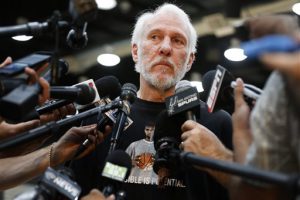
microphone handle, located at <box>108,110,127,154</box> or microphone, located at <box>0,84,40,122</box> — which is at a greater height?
microphone, located at <box>0,84,40,122</box>

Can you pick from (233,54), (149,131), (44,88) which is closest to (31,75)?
(44,88)

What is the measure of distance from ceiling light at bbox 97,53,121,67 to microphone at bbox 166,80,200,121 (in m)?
4.49

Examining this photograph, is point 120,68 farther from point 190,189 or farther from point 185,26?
point 190,189

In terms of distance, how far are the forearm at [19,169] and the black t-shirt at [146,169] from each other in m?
0.17

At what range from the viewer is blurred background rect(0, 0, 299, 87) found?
5395 millimetres

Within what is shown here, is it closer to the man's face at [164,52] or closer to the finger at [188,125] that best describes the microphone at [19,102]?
the finger at [188,125]

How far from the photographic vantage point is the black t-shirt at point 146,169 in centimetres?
233

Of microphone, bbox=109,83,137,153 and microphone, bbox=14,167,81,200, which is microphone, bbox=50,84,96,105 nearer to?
microphone, bbox=109,83,137,153

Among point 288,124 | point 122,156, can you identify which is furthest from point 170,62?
point 288,124

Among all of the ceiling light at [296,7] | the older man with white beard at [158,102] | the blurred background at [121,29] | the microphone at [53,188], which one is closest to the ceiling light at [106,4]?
the blurred background at [121,29]

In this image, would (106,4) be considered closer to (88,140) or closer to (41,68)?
(88,140)

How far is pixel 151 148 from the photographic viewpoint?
2.49 metres

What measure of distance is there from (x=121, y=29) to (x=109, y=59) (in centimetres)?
47

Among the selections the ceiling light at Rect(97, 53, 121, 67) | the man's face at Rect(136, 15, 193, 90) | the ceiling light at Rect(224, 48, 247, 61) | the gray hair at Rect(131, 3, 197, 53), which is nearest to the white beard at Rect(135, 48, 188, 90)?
the man's face at Rect(136, 15, 193, 90)
